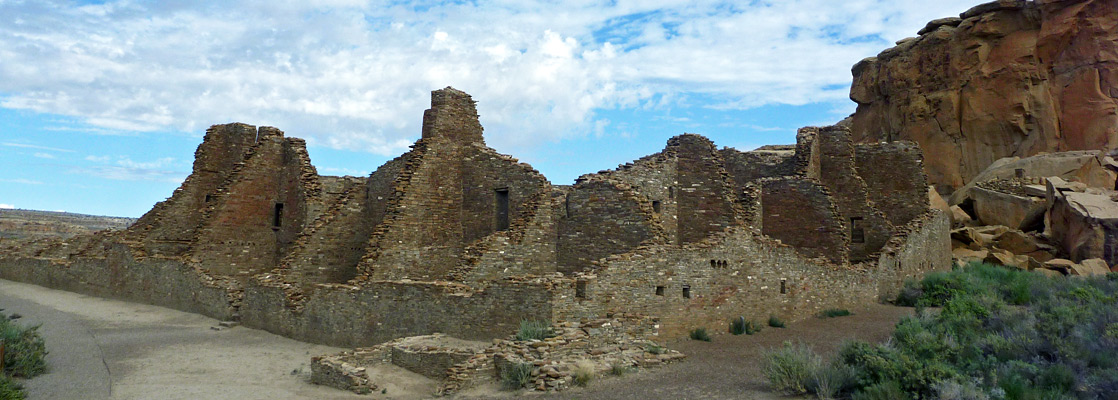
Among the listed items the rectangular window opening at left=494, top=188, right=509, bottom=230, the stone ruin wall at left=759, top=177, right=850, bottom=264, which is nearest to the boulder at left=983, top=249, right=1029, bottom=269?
the stone ruin wall at left=759, top=177, right=850, bottom=264

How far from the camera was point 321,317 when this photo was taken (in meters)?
14.2

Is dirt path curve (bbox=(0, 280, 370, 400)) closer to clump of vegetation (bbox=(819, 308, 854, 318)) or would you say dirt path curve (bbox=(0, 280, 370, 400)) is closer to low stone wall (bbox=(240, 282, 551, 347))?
low stone wall (bbox=(240, 282, 551, 347))

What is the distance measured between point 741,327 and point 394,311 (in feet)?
23.5

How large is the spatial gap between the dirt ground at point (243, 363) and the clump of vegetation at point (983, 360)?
3.20 ft

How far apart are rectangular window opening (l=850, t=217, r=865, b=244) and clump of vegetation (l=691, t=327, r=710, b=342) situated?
34.2 feet

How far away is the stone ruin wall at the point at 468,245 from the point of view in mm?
12734

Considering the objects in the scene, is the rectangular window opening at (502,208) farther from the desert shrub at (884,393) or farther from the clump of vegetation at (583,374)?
the desert shrub at (884,393)

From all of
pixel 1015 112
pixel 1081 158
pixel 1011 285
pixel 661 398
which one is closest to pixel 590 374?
pixel 661 398

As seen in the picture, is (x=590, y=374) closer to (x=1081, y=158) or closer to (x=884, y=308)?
(x=884, y=308)

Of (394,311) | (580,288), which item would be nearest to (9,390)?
(394,311)

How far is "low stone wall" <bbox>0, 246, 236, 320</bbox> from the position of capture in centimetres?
1720

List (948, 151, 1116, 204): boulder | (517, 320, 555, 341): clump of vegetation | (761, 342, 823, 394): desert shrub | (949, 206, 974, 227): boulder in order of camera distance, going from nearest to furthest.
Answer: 1. (761, 342, 823, 394): desert shrub
2. (517, 320, 555, 341): clump of vegetation
3. (948, 151, 1116, 204): boulder
4. (949, 206, 974, 227): boulder

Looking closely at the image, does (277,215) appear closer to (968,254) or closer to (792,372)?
(792,372)

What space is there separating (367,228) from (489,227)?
3627 millimetres
